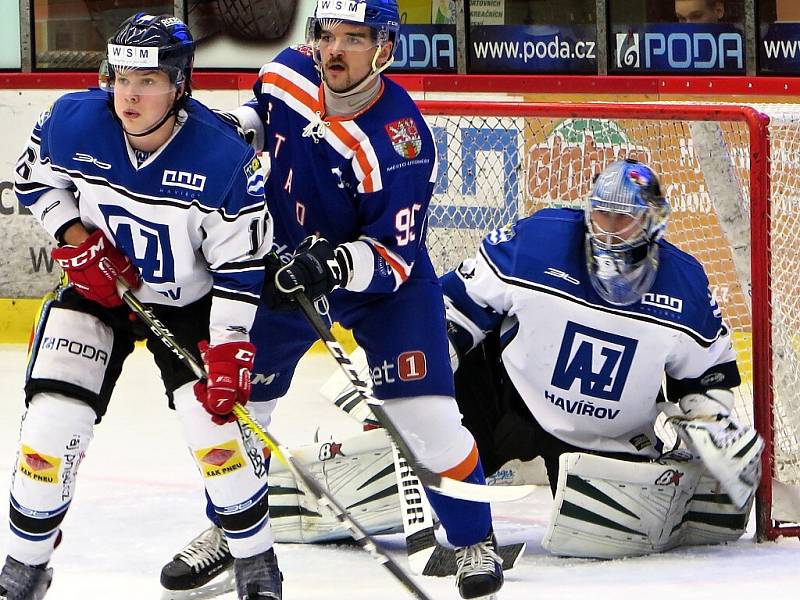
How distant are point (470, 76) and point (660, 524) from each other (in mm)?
2636

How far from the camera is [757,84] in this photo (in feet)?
17.7

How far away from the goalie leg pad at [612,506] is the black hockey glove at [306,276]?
755mm

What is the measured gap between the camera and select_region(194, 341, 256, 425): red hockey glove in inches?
107

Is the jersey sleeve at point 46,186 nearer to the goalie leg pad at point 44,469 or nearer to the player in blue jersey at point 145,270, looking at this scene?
the player in blue jersey at point 145,270

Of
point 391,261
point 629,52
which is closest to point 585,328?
point 391,261

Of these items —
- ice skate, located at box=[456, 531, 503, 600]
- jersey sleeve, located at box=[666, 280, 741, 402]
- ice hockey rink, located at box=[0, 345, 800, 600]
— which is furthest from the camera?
jersey sleeve, located at box=[666, 280, 741, 402]

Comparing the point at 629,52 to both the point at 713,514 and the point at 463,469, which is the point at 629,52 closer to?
the point at 713,514

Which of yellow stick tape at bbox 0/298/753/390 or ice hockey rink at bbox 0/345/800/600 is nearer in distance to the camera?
ice hockey rink at bbox 0/345/800/600

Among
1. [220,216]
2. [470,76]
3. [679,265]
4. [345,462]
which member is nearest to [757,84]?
[470,76]

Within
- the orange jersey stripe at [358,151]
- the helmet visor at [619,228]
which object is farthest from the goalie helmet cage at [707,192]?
the orange jersey stripe at [358,151]

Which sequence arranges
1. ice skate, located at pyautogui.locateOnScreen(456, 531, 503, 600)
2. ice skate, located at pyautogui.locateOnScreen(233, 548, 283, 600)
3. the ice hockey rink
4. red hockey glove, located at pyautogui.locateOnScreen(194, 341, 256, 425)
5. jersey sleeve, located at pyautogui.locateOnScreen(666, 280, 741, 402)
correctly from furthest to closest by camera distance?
jersey sleeve, located at pyautogui.locateOnScreen(666, 280, 741, 402) → the ice hockey rink → ice skate, located at pyautogui.locateOnScreen(456, 531, 503, 600) → ice skate, located at pyautogui.locateOnScreen(233, 548, 283, 600) → red hockey glove, located at pyautogui.locateOnScreen(194, 341, 256, 425)

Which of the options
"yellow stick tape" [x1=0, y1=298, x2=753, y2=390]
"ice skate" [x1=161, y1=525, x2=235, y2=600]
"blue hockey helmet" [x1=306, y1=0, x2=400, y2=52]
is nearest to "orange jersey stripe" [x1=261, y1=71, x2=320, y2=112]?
"blue hockey helmet" [x1=306, y1=0, x2=400, y2=52]

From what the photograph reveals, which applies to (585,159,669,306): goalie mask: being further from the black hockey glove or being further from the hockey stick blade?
the black hockey glove

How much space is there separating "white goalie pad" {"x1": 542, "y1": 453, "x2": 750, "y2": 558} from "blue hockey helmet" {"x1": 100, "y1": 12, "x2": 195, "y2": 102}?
3.97 ft
